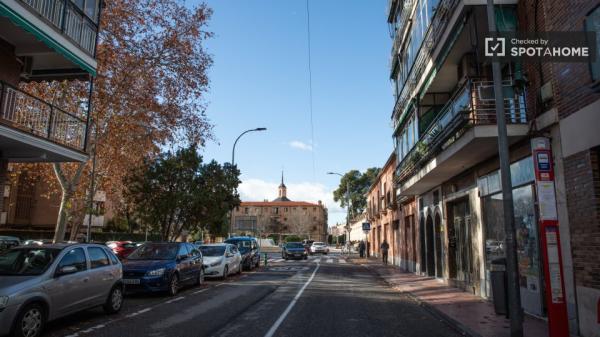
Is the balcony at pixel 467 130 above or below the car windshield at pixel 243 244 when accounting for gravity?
above

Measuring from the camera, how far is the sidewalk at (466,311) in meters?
8.15

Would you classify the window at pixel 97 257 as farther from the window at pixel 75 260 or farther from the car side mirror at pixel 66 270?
the car side mirror at pixel 66 270

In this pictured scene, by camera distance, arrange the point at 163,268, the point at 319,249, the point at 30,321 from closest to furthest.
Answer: the point at 30,321, the point at 163,268, the point at 319,249

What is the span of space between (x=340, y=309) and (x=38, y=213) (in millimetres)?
49713

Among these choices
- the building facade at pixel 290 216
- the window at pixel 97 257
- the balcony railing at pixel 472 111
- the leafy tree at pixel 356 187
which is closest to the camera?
the window at pixel 97 257

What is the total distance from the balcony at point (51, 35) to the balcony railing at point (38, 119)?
130cm

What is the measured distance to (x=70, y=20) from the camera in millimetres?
11750

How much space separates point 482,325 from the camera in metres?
8.66

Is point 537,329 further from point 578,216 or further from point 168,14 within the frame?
point 168,14

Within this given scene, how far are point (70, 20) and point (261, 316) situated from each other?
29.5 ft

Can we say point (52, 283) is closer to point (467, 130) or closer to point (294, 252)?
point (467, 130)

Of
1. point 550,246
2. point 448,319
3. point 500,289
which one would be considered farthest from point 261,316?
point 550,246

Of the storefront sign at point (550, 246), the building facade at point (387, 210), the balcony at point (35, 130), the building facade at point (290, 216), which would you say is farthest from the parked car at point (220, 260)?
the building facade at point (290, 216)

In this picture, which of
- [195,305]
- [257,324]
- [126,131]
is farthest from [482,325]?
[126,131]
